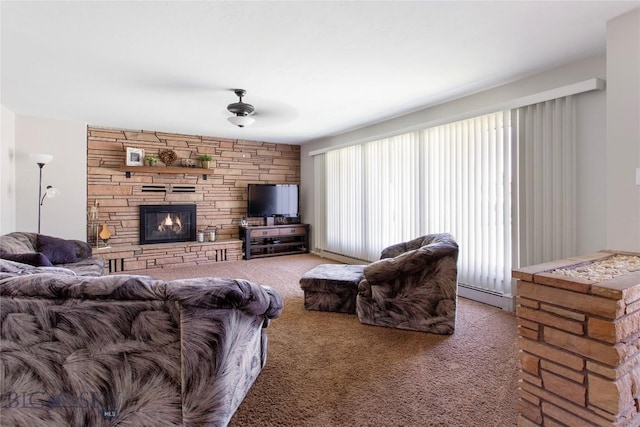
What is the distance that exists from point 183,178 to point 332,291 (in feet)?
13.3

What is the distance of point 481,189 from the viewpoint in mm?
3613

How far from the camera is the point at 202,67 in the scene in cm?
289

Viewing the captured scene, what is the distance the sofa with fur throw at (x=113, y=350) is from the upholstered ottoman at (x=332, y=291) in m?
1.88

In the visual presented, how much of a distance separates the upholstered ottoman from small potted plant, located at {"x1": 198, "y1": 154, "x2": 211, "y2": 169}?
3588 millimetres

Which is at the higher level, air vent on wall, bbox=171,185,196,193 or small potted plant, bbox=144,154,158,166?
small potted plant, bbox=144,154,158,166

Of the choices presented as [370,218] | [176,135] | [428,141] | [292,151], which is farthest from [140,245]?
[428,141]

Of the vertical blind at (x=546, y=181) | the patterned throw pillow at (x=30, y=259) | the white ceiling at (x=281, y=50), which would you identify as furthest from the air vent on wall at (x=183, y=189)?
the vertical blind at (x=546, y=181)

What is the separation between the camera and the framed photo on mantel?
548 cm

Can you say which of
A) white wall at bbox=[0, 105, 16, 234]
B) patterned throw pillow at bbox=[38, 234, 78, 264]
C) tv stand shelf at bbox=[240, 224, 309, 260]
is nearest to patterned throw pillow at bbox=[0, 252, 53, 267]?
patterned throw pillow at bbox=[38, 234, 78, 264]

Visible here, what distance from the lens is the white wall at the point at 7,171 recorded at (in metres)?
4.15

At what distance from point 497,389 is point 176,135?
600 centimetres

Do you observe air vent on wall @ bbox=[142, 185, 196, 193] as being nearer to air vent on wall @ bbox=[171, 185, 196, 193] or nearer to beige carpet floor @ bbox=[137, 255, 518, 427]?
air vent on wall @ bbox=[171, 185, 196, 193]

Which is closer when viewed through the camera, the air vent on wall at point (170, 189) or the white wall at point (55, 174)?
the white wall at point (55, 174)

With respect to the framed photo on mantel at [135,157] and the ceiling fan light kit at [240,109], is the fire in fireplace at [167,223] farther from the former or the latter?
the ceiling fan light kit at [240,109]
